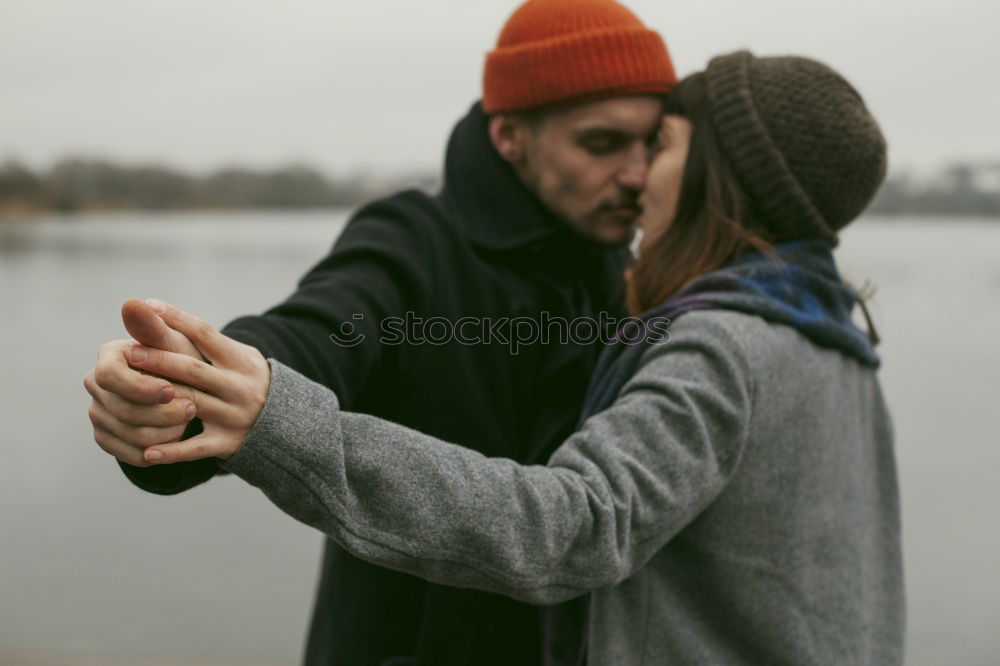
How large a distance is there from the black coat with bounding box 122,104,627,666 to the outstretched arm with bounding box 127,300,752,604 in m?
0.35

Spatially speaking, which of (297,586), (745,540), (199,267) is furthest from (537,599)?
(199,267)

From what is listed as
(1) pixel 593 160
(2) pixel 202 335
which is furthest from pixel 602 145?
(2) pixel 202 335

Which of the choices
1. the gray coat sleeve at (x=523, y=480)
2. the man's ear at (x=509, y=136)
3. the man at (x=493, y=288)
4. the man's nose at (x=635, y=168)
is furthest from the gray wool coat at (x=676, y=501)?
the man's ear at (x=509, y=136)

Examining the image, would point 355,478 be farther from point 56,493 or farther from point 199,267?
point 199,267

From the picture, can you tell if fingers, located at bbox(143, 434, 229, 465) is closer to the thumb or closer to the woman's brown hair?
the thumb

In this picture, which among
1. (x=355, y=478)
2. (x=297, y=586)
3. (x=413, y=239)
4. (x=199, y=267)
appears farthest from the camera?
(x=199, y=267)

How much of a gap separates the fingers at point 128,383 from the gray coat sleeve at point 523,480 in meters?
0.09

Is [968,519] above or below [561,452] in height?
below

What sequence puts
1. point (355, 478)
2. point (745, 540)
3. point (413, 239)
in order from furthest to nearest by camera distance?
point (413, 239), point (745, 540), point (355, 478)

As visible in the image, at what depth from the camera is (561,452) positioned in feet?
2.91

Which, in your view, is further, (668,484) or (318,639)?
(318,639)

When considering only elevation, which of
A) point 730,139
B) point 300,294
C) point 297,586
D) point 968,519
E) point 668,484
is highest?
point 730,139

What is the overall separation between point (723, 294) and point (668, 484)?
27 centimetres

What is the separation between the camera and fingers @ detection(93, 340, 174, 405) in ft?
2.13
